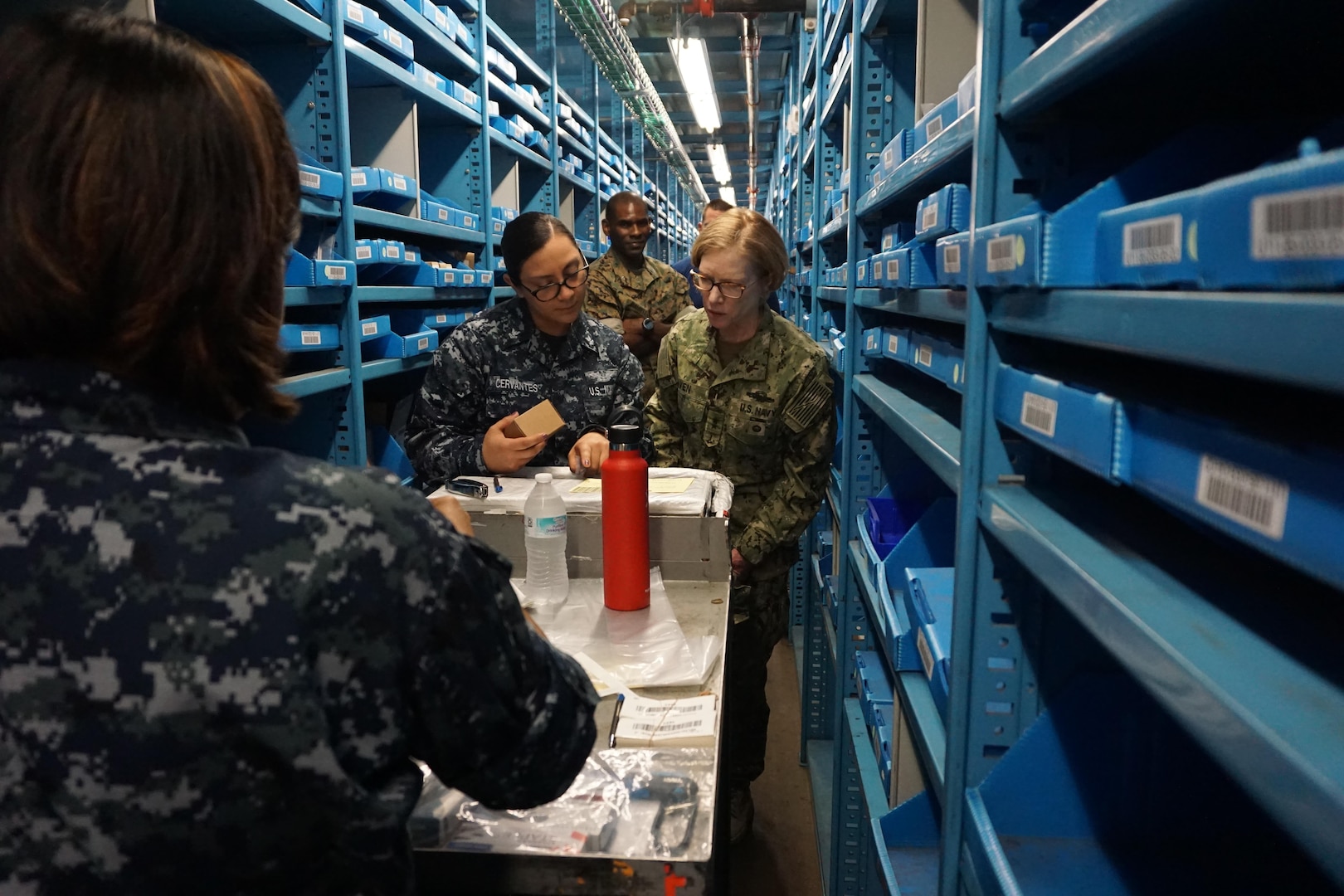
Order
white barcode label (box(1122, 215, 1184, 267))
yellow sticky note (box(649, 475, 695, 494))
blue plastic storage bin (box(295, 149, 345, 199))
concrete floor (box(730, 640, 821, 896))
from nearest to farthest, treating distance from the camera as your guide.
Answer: white barcode label (box(1122, 215, 1184, 267)) < yellow sticky note (box(649, 475, 695, 494)) < blue plastic storage bin (box(295, 149, 345, 199)) < concrete floor (box(730, 640, 821, 896))

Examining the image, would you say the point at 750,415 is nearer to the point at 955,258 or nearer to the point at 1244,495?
the point at 955,258

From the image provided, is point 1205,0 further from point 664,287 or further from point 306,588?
point 664,287

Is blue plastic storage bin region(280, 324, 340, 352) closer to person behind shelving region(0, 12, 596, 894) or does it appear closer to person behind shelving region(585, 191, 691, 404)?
person behind shelving region(0, 12, 596, 894)

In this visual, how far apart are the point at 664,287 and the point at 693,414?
7.59 ft

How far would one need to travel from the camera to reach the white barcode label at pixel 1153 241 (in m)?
0.62

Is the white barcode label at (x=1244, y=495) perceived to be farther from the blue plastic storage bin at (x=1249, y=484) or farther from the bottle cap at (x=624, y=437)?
the bottle cap at (x=624, y=437)

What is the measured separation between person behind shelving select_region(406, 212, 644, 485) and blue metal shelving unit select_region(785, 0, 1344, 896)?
3.24ft

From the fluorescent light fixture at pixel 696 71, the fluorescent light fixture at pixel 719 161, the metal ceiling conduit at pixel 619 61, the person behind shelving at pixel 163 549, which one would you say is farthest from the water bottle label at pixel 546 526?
the fluorescent light fixture at pixel 719 161

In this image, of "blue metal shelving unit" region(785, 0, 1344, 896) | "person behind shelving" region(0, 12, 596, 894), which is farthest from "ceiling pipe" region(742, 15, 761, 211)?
"person behind shelving" region(0, 12, 596, 894)

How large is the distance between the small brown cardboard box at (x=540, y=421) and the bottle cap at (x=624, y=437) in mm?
446

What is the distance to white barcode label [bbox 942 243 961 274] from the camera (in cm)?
125

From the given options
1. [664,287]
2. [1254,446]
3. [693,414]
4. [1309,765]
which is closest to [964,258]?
[1254,446]

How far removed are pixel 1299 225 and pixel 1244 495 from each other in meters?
0.18

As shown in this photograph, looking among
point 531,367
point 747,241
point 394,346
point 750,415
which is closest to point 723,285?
point 747,241
